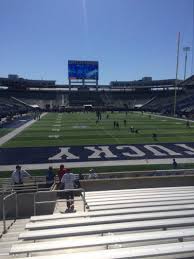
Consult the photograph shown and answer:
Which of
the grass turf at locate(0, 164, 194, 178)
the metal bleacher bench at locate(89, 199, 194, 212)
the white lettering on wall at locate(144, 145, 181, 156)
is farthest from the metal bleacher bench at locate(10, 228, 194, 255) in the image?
the white lettering on wall at locate(144, 145, 181, 156)

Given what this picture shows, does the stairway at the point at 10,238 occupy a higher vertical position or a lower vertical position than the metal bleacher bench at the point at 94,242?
lower

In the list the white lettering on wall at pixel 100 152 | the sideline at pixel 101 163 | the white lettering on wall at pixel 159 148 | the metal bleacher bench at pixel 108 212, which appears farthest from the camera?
the white lettering on wall at pixel 159 148

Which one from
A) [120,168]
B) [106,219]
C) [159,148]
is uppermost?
[106,219]

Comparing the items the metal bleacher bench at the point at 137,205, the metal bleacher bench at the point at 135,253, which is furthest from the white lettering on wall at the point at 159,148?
the metal bleacher bench at the point at 135,253

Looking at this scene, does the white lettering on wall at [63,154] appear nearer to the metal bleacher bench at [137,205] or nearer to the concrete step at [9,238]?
the metal bleacher bench at [137,205]

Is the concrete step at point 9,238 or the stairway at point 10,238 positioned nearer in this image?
the stairway at point 10,238

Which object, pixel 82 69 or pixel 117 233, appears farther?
pixel 82 69

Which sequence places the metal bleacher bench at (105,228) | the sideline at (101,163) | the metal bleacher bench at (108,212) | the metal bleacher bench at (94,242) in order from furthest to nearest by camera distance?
the sideline at (101,163) → the metal bleacher bench at (108,212) → the metal bleacher bench at (105,228) → the metal bleacher bench at (94,242)

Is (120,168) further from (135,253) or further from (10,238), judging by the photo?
(135,253)

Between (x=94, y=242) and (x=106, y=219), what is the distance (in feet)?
3.68

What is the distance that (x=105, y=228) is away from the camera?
4.93 meters

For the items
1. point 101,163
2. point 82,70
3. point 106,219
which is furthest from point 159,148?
point 82,70

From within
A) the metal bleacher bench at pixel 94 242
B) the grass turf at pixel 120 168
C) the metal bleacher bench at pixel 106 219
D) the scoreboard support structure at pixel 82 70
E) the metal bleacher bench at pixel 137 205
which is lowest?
the grass turf at pixel 120 168

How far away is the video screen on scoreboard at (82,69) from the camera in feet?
302
